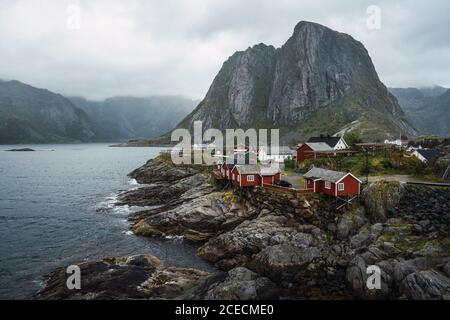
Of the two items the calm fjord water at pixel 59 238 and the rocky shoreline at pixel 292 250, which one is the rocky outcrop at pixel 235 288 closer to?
the rocky shoreline at pixel 292 250

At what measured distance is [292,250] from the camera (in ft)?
102

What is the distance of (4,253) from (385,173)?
5170 centimetres

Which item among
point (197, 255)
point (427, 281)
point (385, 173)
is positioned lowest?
point (197, 255)

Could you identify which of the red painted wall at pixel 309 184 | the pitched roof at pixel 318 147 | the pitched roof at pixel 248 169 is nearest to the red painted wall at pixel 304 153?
the pitched roof at pixel 318 147

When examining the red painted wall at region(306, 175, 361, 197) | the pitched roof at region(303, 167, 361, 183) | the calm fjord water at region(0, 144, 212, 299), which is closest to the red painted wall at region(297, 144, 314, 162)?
the pitched roof at region(303, 167, 361, 183)

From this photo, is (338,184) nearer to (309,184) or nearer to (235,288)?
(309,184)

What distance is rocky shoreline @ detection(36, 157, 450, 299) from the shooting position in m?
24.5

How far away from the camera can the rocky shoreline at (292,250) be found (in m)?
24.5

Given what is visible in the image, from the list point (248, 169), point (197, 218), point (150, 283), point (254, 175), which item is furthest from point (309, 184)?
point (150, 283)

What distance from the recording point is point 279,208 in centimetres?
3944

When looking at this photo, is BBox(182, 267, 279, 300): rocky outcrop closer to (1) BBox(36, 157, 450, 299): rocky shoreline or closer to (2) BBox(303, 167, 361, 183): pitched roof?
(1) BBox(36, 157, 450, 299): rocky shoreline
